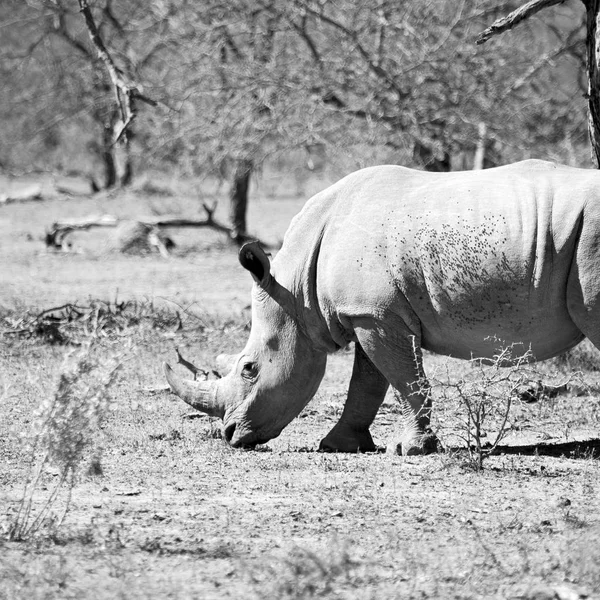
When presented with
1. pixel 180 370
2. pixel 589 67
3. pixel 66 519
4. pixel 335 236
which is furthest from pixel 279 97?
pixel 66 519

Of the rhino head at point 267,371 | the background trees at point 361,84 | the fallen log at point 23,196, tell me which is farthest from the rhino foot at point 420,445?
the fallen log at point 23,196

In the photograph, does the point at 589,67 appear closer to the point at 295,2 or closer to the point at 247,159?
the point at 295,2

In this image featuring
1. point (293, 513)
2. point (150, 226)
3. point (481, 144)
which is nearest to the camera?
point (293, 513)

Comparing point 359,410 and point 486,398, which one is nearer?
point 486,398

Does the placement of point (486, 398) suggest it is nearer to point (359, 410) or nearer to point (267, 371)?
point (359, 410)

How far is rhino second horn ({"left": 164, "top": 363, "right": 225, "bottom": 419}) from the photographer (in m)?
6.97

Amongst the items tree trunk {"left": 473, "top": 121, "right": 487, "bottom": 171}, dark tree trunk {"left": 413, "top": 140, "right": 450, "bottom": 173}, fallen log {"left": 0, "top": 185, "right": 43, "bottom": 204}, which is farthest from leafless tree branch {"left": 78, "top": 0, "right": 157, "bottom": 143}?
fallen log {"left": 0, "top": 185, "right": 43, "bottom": 204}

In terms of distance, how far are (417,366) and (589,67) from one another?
8.53ft

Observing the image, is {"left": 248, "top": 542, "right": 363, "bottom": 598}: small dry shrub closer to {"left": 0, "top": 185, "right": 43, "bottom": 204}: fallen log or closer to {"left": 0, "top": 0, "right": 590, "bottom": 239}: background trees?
{"left": 0, "top": 0, "right": 590, "bottom": 239}: background trees

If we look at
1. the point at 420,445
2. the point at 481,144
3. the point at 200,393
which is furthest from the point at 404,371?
the point at 481,144

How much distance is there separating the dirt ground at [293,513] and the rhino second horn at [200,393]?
0.70ft

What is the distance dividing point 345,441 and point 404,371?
2.12 feet

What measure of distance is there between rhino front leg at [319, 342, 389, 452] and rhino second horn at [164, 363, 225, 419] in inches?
25.8

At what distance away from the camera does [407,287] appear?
641 cm
